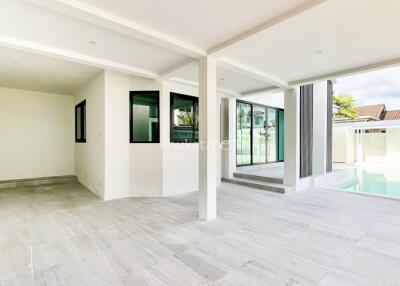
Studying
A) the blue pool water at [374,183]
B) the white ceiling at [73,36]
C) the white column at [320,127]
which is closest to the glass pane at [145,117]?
the white ceiling at [73,36]

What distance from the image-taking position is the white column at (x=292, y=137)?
A: 18.4 feet

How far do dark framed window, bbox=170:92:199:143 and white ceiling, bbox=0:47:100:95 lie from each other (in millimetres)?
1864

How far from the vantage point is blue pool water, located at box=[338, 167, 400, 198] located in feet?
19.0

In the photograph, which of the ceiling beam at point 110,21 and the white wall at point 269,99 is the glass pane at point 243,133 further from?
the ceiling beam at point 110,21

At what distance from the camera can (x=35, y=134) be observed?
6.46 meters

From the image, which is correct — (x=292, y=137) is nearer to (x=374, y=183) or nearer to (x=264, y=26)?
(x=374, y=183)

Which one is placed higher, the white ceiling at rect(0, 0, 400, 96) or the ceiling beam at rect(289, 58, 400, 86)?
the white ceiling at rect(0, 0, 400, 96)

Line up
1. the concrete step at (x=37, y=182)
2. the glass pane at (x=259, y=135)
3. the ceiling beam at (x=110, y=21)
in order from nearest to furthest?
1. the ceiling beam at (x=110, y=21)
2. the concrete step at (x=37, y=182)
3. the glass pane at (x=259, y=135)

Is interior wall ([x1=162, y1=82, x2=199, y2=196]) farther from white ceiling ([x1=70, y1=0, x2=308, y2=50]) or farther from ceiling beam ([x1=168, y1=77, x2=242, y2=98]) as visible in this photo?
white ceiling ([x1=70, y1=0, x2=308, y2=50])

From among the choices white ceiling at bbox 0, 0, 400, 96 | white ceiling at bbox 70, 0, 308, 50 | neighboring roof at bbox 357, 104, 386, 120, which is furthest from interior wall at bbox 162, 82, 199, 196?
neighboring roof at bbox 357, 104, 386, 120

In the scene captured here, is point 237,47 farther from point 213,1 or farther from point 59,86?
point 59,86

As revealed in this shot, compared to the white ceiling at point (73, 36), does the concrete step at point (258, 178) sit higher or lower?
lower

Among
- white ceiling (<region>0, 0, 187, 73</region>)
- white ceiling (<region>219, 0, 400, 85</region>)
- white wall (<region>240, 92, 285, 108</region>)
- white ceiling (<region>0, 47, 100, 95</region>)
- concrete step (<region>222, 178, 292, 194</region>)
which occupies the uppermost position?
white wall (<region>240, 92, 285, 108</region>)

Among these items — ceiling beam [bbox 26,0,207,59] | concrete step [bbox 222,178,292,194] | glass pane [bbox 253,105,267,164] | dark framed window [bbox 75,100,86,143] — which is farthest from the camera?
glass pane [bbox 253,105,267,164]
